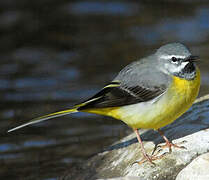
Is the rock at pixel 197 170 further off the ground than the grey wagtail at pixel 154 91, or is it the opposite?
the grey wagtail at pixel 154 91

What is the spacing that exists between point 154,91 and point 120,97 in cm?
53

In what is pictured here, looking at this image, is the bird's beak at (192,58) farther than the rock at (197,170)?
Yes

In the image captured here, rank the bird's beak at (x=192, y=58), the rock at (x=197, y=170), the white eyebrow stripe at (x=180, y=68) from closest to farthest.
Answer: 1. the rock at (x=197, y=170)
2. the bird's beak at (x=192, y=58)
3. the white eyebrow stripe at (x=180, y=68)

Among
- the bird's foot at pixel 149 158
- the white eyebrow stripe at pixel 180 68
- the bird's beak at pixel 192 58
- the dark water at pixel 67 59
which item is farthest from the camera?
the dark water at pixel 67 59

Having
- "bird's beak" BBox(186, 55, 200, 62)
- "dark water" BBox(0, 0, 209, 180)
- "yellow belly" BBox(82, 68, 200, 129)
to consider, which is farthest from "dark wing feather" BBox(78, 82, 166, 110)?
"dark water" BBox(0, 0, 209, 180)

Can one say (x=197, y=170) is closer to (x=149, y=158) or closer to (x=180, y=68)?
(x=149, y=158)

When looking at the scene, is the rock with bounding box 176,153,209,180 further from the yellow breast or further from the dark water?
the dark water

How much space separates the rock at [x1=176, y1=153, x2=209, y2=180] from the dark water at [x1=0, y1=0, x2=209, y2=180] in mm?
2992

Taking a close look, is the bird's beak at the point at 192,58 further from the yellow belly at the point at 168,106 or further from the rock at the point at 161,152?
the rock at the point at 161,152

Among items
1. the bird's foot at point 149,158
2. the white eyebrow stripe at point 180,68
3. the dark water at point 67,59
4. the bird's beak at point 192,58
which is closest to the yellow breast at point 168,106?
the white eyebrow stripe at point 180,68

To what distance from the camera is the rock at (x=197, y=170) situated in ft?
20.8

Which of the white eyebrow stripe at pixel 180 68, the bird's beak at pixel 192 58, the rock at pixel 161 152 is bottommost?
the rock at pixel 161 152

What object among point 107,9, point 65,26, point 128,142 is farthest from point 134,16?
point 128,142

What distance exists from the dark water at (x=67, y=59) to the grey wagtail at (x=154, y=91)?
2.10 metres
